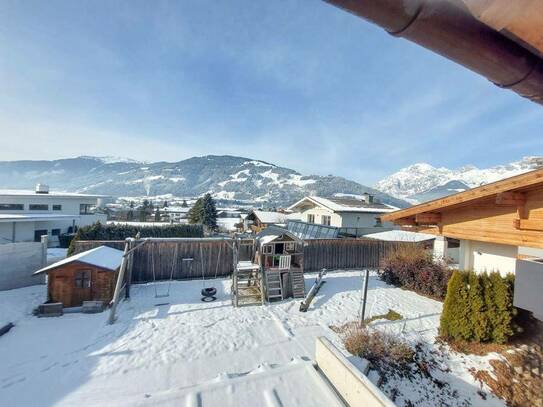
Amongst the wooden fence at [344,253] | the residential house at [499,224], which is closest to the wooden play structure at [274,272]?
the wooden fence at [344,253]

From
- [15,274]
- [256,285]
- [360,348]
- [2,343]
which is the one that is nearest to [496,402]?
[360,348]

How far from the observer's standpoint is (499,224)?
564 centimetres

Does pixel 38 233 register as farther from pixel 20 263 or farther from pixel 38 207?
pixel 20 263

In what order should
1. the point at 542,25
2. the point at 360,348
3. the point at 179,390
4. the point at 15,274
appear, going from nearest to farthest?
the point at 542,25 < the point at 179,390 < the point at 360,348 < the point at 15,274

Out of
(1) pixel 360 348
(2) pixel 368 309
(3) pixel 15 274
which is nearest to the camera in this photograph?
(1) pixel 360 348

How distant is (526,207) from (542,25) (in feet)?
19.0

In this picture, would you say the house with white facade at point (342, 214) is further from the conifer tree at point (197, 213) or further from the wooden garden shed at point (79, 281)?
the conifer tree at point (197, 213)

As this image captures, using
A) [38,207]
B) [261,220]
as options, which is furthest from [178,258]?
[261,220]

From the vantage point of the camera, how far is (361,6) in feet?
2.92

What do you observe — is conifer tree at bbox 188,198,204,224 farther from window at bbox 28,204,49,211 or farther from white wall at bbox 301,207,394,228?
white wall at bbox 301,207,394,228

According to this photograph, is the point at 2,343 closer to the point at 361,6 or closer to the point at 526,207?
the point at 361,6

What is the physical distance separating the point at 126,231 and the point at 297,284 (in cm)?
1609

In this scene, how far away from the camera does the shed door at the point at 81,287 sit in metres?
10.8

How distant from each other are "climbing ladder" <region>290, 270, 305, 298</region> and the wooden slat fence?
387cm
